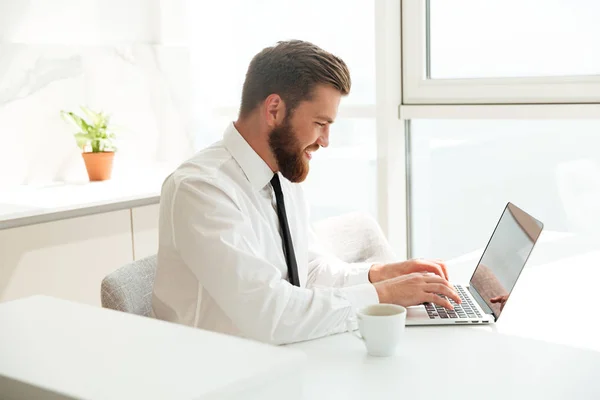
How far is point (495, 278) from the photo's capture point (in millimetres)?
1743

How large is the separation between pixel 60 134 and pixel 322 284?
174 centimetres

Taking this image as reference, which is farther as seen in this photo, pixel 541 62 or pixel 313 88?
pixel 541 62

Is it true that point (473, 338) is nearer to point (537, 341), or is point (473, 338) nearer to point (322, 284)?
point (537, 341)

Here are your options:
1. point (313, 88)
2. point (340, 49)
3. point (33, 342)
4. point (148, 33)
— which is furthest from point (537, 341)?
point (148, 33)

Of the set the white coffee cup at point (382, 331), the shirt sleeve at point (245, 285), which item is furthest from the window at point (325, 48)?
the white coffee cup at point (382, 331)

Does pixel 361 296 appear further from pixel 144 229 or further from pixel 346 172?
pixel 346 172

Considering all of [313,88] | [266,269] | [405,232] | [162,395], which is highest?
[313,88]

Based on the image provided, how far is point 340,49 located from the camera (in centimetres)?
345

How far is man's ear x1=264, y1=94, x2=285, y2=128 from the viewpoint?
1.88 meters

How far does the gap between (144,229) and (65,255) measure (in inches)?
14.6

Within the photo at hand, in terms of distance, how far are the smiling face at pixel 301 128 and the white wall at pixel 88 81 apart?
1605 mm

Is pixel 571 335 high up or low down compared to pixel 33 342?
down

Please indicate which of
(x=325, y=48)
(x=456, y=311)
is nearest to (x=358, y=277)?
(x=456, y=311)

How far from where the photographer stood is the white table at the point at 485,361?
1.27 metres
